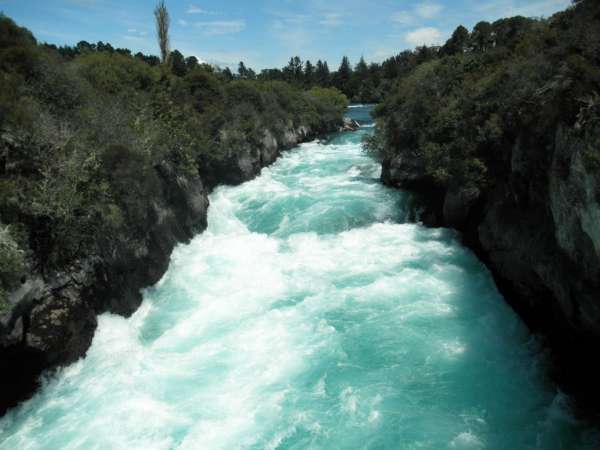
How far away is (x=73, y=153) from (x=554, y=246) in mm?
13646

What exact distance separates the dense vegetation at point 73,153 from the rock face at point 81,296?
0.46 m

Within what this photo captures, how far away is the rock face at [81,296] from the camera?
31.5 feet

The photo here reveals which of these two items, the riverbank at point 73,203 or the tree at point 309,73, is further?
the tree at point 309,73

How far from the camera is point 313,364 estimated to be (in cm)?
1088

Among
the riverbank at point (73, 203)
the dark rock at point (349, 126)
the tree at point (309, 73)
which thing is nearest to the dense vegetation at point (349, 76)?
the tree at point (309, 73)

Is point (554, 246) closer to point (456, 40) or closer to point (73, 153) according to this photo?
point (73, 153)

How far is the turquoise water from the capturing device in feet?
28.8

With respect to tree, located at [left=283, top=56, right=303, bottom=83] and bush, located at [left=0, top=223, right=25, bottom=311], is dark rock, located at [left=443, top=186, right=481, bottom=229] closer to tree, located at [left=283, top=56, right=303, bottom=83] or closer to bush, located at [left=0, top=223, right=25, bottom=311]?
bush, located at [left=0, top=223, right=25, bottom=311]

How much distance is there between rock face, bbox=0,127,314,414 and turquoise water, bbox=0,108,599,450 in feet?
1.43

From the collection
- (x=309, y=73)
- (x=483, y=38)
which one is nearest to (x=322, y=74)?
(x=309, y=73)

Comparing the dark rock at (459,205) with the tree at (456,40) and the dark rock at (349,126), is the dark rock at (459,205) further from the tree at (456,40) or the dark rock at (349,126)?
the dark rock at (349,126)

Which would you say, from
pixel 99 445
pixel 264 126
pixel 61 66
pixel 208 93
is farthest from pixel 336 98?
pixel 99 445

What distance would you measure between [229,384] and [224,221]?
12.6 m

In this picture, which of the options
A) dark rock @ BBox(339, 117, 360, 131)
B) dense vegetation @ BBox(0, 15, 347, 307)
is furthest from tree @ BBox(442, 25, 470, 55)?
dense vegetation @ BBox(0, 15, 347, 307)
